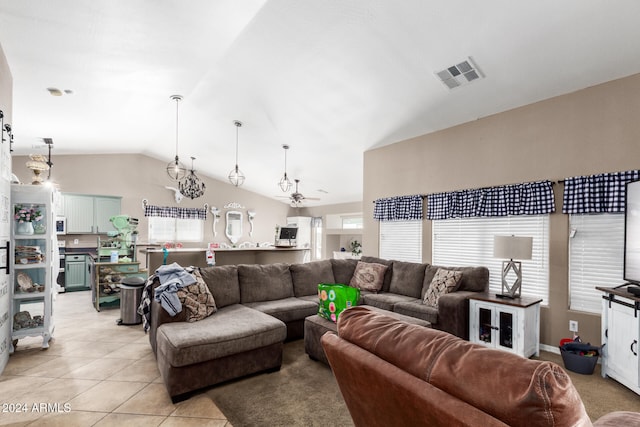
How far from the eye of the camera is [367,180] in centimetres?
593

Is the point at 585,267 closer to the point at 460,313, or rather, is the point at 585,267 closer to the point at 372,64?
the point at 460,313

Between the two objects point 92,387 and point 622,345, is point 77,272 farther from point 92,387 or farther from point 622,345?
point 622,345

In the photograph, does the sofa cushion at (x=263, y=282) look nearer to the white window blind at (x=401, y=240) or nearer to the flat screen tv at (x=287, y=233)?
the white window blind at (x=401, y=240)

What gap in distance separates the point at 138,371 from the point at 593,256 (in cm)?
464

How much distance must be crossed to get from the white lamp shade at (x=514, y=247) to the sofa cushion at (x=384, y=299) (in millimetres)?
1227

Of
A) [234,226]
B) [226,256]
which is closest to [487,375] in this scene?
[226,256]

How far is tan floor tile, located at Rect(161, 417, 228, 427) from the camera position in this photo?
2.14 meters

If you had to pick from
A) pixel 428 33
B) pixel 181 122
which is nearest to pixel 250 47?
pixel 428 33

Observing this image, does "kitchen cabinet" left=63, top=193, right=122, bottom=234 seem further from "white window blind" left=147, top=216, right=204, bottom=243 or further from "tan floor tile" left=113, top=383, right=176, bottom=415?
"tan floor tile" left=113, top=383, right=176, bottom=415

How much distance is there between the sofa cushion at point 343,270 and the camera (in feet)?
16.0

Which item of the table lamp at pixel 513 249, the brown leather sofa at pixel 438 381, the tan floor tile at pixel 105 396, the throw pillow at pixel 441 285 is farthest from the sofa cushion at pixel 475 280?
the tan floor tile at pixel 105 396

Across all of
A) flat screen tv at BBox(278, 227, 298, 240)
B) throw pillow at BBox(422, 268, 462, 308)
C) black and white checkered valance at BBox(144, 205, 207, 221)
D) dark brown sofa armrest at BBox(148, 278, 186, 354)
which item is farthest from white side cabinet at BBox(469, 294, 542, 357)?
black and white checkered valance at BBox(144, 205, 207, 221)

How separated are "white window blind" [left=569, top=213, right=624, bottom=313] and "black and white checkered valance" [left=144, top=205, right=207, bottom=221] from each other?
812cm

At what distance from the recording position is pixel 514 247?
349 centimetres
